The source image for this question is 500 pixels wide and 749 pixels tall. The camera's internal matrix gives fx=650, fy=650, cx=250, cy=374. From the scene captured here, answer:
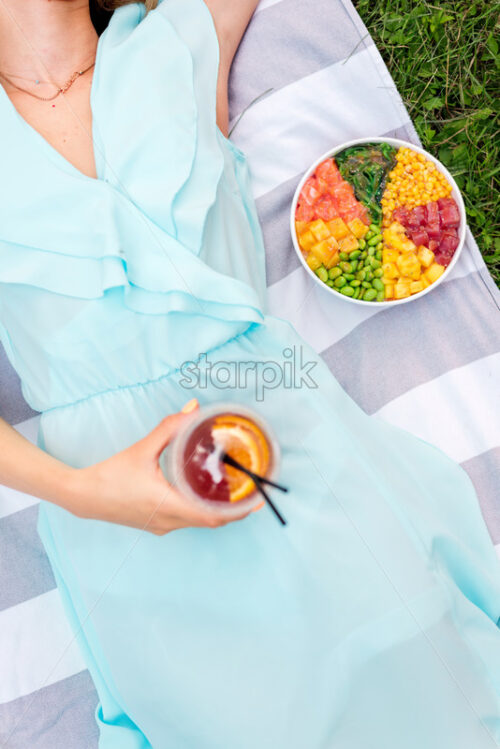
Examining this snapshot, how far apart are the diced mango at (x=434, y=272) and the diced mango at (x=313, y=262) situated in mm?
193

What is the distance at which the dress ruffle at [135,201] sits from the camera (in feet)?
3.03

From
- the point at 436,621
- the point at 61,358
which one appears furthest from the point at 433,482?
the point at 61,358

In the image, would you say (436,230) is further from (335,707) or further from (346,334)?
(335,707)

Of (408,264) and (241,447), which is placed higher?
(241,447)

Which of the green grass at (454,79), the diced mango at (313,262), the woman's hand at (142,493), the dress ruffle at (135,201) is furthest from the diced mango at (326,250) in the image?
the woman's hand at (142,493)

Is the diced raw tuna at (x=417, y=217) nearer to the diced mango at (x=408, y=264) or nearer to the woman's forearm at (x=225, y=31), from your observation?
the diced mango at (x=408, y=264)

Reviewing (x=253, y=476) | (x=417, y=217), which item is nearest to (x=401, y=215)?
(x=417, y=217)

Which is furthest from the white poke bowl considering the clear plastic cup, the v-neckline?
the clear plastic cup

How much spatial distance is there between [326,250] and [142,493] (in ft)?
1.83

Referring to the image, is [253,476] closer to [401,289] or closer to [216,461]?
[216,461]

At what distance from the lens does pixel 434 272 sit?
1143 mm

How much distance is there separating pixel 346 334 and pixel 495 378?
0.28 m

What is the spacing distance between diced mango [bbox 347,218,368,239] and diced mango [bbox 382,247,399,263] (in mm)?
52

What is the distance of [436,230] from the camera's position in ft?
3.76
